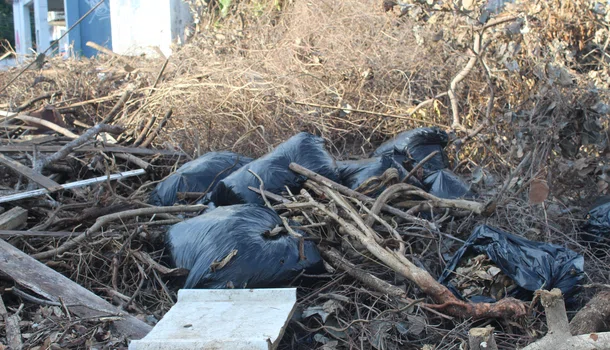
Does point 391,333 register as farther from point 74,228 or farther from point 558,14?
point 558,14

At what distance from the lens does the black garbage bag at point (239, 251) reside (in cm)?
251

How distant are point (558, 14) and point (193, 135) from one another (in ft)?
10.2

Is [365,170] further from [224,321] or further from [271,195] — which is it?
[224,321]

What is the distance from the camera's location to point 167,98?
5.05 m

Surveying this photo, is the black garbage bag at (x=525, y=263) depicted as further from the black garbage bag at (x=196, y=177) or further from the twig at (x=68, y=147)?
the twig at (x=68, y=147)

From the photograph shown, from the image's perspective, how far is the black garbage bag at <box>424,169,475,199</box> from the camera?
3506mm

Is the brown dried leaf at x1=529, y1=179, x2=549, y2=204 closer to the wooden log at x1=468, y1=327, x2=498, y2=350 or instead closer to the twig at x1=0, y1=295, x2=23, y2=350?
the wooden log at x1=468, y1=327, x2=498, y2=350

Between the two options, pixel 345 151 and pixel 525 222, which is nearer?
pixel 525 222

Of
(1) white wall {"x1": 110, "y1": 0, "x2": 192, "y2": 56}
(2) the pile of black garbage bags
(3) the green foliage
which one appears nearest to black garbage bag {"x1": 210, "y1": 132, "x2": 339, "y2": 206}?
(2) the pile of black garbage bags

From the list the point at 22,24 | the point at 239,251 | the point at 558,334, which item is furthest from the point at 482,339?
the point at 22,24

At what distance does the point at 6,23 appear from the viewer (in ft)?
78.4

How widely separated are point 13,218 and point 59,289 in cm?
76

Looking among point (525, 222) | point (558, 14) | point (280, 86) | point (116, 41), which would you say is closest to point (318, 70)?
point (280, 86)

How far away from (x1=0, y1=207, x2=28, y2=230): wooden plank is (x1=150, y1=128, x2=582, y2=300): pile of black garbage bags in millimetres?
707
